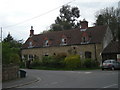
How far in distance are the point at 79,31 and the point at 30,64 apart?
40.1 ft

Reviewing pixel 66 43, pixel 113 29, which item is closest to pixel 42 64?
pixel 66 43

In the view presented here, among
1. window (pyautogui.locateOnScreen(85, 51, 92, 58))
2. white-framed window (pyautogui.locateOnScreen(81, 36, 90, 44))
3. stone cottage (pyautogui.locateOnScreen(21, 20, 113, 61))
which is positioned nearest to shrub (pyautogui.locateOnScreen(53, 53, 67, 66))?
stone cottage (pyautogui.locateOnScreen(21, 20, 113, 61))

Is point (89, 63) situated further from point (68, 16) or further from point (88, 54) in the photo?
point (68, 16)

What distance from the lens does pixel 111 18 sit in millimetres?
63500

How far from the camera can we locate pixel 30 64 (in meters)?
52.0

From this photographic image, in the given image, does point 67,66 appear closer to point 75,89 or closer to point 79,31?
point 79,31

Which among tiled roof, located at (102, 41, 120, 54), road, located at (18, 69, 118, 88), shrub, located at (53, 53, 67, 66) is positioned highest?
tiled roof, located at (102, 41, 120, 54)

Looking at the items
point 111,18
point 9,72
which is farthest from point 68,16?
point 9,72

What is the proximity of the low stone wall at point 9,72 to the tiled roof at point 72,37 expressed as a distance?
79.9 feet

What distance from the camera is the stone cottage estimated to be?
161 ft

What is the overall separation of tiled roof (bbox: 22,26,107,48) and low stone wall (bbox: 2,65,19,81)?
24.3 meters

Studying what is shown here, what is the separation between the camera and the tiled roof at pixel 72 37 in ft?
165

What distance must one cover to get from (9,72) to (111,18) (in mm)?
42386

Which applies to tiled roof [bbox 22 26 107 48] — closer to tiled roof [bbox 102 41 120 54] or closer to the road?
tiled roof [bbox 102 41 120 54]
